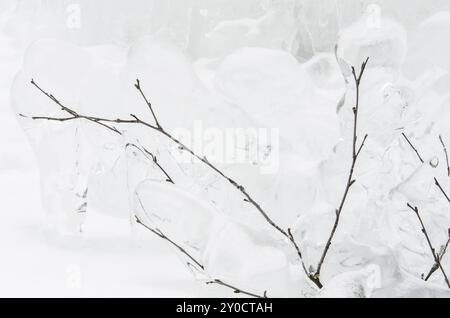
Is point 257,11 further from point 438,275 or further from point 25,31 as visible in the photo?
point 438,275

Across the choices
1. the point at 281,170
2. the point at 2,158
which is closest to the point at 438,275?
the point at 281,170

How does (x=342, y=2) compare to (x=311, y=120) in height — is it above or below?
above

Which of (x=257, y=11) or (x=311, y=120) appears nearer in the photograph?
(x=311, y=120)

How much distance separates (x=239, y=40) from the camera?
14.6 ft

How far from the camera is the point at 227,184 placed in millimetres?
1308

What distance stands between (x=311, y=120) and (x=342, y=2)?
294 centimetres

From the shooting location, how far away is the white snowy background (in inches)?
37.4

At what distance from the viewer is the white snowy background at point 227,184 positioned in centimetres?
95

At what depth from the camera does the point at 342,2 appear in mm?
4176
